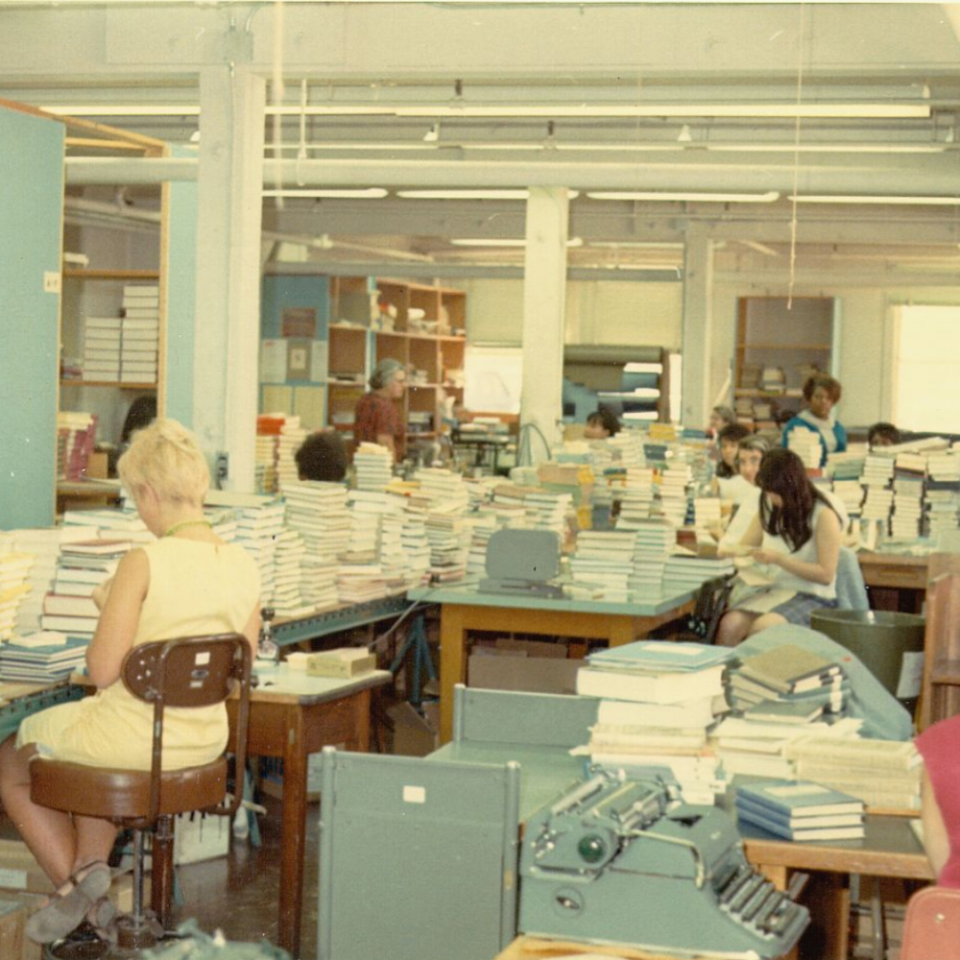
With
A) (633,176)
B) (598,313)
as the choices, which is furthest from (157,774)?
(598,313)

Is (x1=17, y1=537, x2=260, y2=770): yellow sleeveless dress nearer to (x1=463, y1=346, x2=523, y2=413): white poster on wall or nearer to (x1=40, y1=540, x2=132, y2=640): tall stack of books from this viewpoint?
(x1=40, y1=540, x2=132, y2=640): tall stack of books

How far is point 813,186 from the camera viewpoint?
10.6m

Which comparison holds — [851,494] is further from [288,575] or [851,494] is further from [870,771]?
[870,771]

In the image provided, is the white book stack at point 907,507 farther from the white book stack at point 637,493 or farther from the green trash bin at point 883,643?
the green trash bin at point 883,643

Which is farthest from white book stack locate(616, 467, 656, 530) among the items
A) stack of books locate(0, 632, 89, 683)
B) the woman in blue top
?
stack of books locate(0, 632, 89, 683)

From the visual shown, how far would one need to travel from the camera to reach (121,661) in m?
4.46

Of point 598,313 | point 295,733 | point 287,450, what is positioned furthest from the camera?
point 598,313

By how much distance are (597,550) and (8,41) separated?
4245 mm

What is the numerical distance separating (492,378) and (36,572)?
57.7ft

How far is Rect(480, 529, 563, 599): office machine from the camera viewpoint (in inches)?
281

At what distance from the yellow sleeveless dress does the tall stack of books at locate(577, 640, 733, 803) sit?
120 cm

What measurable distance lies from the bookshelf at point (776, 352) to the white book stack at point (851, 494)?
25.8 ft

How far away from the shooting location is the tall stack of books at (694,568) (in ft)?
26.5

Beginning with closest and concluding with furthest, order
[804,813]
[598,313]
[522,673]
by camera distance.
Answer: [804,813] → [522,673] → [598,313]
